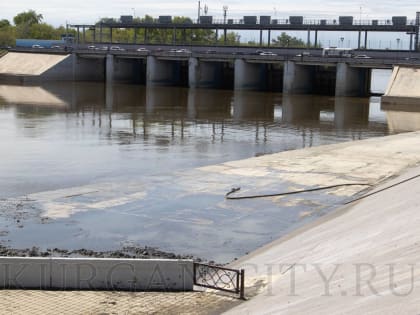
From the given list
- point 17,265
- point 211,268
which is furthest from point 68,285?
point 211,268

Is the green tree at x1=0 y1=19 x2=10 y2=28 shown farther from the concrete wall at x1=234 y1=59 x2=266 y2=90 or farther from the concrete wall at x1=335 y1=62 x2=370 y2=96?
the concrete wall at x1=335 y1=62 x2=370 y2=96

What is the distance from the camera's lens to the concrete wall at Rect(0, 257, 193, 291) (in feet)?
38.7

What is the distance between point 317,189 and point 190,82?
5978 centimetres

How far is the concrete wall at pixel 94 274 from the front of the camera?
38.7ft

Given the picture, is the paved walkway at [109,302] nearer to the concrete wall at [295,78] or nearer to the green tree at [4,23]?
the concrete wall at [295,78]

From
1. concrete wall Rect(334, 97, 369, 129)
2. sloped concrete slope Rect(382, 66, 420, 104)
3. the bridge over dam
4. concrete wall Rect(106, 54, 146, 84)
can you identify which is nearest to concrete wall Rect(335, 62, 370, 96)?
the bridge over dam

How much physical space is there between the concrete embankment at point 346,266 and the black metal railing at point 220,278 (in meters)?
0.28

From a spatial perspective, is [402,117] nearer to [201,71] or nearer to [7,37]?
[201,71]

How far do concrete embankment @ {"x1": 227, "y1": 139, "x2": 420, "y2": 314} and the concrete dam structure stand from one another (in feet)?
176

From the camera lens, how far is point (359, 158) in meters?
28.2

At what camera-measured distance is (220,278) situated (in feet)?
40.2

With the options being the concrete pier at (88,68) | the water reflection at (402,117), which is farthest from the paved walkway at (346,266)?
the concrete pier at (88,68)

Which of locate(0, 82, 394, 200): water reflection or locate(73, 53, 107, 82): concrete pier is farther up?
locate(73, 53, 107, 82): concrete pier

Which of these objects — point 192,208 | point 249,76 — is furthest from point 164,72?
point 192,208
